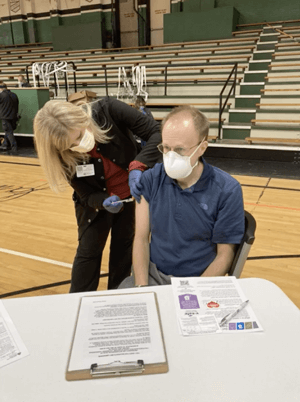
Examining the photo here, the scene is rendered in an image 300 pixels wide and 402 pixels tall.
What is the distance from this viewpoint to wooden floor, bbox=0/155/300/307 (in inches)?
88.0

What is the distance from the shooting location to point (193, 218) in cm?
125

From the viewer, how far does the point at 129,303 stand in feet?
2.98

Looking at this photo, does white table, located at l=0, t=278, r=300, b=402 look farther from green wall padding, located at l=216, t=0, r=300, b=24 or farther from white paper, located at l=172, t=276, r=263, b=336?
green wall padding, located at l=216, t=0, r=300, b=24

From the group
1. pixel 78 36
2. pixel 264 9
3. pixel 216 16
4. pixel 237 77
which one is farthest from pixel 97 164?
pixel 78 36

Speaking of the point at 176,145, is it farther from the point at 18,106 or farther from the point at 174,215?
the point at 18,106

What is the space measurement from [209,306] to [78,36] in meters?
12.3

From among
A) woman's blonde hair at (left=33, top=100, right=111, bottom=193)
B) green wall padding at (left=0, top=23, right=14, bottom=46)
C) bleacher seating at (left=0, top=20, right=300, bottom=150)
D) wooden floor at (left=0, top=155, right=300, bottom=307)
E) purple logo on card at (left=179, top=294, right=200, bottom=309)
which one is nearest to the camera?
purple logo on card at (left=179, top=294, right=200, bottom=309)

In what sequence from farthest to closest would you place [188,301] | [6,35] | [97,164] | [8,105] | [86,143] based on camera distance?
[6,35] < [8,105] < [97,164] < [86,143] < [188,301]

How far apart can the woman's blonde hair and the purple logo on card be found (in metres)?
0.84

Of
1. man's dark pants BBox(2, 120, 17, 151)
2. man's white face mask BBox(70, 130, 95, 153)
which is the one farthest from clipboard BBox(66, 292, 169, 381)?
man's dark pants BBox(2, 120, 17, 151)

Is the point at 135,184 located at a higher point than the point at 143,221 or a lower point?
higher

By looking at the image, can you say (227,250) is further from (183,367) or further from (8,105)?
(8,105)

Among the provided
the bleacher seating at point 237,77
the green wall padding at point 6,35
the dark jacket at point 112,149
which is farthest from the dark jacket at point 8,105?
the green wall padding at point 6,35

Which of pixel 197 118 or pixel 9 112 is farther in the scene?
pixel 9 112
